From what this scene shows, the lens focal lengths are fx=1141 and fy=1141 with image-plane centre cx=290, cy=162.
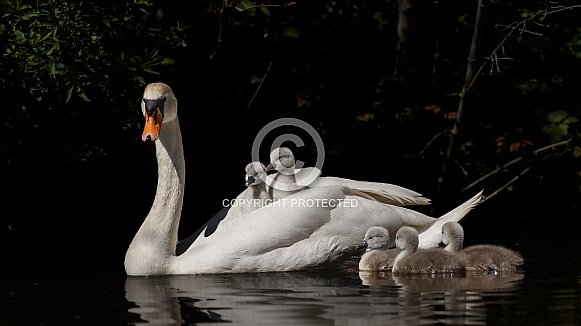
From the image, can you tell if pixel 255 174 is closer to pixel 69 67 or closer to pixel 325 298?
pixel 69 67

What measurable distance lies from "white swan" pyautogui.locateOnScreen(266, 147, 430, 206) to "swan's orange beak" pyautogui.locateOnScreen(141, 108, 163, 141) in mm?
1337

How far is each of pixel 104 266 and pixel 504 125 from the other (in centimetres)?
581

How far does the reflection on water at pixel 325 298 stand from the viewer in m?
6.67

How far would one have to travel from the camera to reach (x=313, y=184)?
416 inches

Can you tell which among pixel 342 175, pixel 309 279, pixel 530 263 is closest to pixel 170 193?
pixel 309 279

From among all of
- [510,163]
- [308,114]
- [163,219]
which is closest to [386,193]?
[163,219]

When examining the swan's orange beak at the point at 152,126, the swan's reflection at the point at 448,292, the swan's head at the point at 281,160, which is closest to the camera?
the swan's reflection at the point at 448,292

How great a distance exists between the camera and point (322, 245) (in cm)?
950

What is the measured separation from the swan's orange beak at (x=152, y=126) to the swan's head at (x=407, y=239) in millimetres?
2145

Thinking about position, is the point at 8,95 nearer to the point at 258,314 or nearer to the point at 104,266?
the point at 104,266

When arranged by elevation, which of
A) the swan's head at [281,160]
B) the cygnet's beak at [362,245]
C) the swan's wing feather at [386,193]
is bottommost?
the cygnet's beak at [362,245]

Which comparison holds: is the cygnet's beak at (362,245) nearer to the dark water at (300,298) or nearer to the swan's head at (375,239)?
the swan's head at (375,239)

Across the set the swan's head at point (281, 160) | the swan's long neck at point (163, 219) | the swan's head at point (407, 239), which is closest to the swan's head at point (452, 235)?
the swan's head at point (407, 239)

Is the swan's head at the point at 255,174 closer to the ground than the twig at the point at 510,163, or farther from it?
closer to the ground
